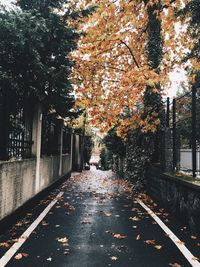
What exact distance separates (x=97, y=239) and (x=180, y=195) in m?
2.90

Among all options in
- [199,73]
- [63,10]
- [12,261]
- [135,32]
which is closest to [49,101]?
[63,10]

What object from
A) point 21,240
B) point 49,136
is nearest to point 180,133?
point 49,136

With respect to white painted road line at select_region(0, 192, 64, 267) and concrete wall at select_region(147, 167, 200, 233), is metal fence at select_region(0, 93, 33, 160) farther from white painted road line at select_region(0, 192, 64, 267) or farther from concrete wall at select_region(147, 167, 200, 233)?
concrete wall at select_region(147, 167, 200, 233)

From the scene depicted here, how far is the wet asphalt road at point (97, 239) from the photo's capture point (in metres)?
5.55

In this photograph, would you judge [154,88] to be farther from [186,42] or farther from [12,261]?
[12,261]

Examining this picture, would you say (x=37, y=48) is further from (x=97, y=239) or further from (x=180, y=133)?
(x=97, y=239)

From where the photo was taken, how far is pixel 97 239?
6879 millimetres

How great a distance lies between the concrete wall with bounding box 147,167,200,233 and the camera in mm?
7520

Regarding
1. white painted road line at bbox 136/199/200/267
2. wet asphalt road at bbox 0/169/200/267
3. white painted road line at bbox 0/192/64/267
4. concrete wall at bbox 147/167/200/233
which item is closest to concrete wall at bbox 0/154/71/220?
wet asphalt road at bbox 0/169/200/267

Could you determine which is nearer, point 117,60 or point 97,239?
point 97,239

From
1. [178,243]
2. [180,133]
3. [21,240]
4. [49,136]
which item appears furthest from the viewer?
[49,136]

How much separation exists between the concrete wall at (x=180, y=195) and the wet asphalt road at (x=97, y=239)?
0.91 feet

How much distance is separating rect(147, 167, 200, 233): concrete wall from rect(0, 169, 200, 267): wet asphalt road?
0.91 ft

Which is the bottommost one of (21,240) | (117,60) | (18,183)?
(21,240)
